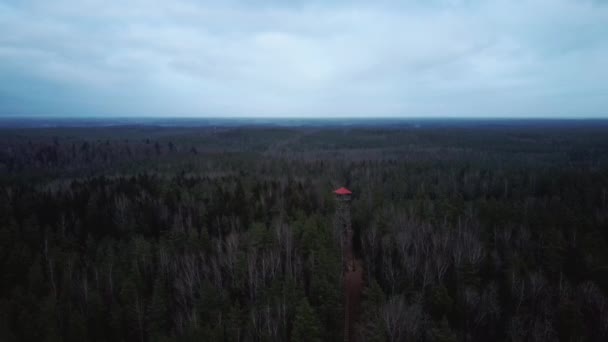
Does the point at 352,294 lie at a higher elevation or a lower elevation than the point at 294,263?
lower

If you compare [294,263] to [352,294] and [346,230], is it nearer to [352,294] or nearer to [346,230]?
[352,294]

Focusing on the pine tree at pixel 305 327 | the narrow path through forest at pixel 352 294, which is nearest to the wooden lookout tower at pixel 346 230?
the narrow path through forest at pixel 352 294

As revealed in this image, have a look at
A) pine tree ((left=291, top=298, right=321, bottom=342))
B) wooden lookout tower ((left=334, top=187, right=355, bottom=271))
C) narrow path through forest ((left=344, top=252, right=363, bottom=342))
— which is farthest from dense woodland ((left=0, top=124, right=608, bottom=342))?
wooden lookout tower ((left=334, top=187, right=355, bottom=271))

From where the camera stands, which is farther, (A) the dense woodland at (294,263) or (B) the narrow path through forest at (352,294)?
(B) the narrow path through forest at (352,294)

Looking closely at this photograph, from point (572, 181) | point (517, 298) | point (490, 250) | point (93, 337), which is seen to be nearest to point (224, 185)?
point (93, 337)

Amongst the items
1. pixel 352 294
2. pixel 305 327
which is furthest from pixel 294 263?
pixel 305 327

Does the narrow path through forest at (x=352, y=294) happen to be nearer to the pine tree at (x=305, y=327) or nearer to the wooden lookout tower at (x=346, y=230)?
the wooden lookout tower at (x=346, y=230)

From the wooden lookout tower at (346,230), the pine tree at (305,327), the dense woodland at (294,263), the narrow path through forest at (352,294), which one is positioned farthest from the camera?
the wooden lookout tower at (346,230)

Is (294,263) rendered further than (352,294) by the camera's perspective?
Yes

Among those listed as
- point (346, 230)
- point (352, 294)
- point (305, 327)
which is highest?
point (346, 230)
